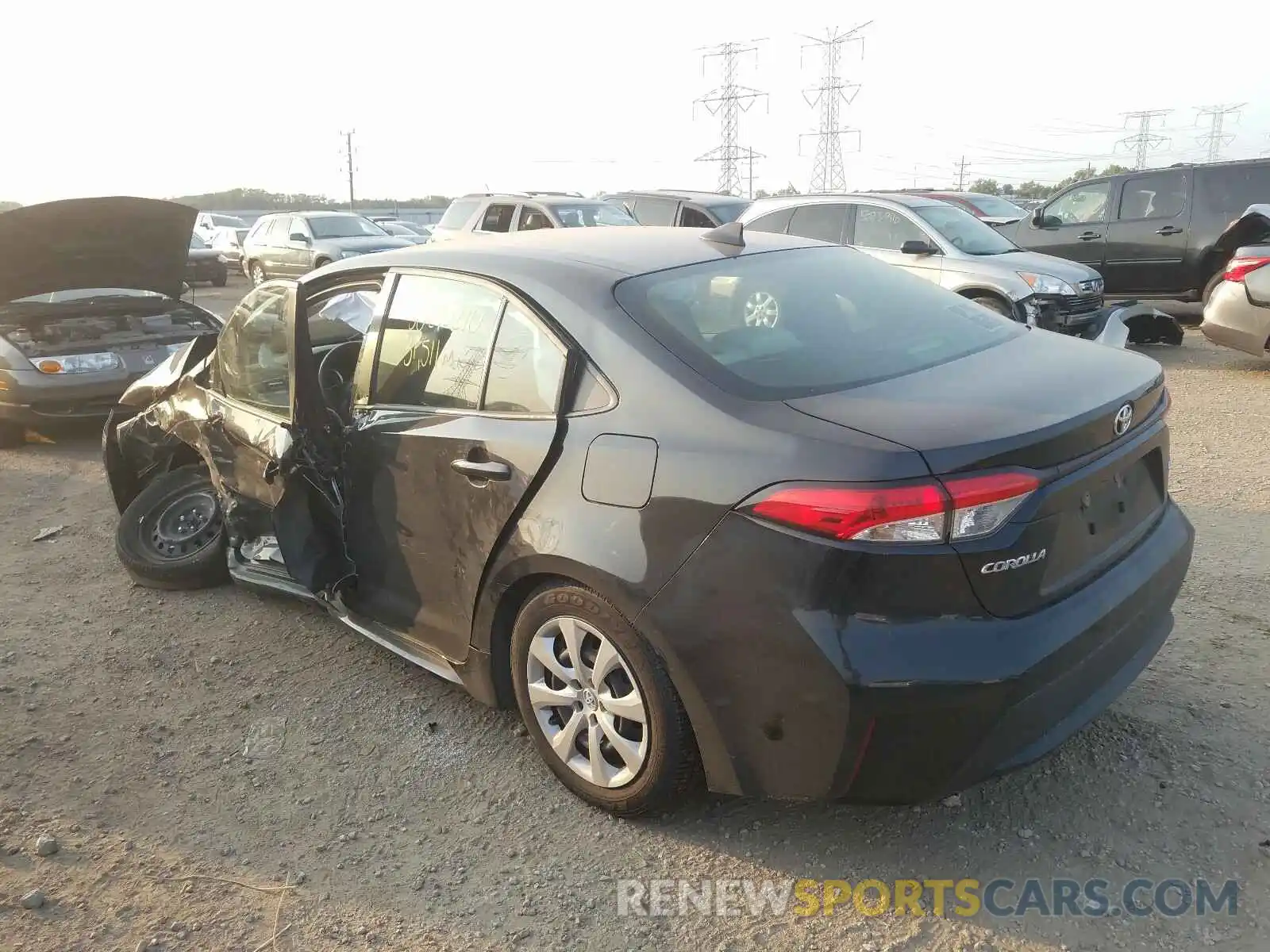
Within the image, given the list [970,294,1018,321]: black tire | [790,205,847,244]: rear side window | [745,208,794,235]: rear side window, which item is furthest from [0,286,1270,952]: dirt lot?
[745,208,794,235]: rear side window

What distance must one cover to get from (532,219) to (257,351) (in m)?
9.18

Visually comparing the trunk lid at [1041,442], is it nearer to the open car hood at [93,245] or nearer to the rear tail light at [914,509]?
the rear tail light at [914,509]

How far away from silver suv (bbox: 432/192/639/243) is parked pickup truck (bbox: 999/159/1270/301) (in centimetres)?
549

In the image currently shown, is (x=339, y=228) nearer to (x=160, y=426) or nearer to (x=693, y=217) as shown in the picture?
(x=693, y=217)

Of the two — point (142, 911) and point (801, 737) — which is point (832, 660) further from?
point (142, 911)

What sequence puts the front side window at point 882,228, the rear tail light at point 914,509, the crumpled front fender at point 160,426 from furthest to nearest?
the front side window at point 882,228 < the crumpled front fender at point 160,426 < the rear tail light at point 914,509

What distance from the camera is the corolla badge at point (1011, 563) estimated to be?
7.41 ft

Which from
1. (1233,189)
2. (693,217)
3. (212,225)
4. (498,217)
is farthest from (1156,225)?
(212,225)

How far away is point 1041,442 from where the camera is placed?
2.34m

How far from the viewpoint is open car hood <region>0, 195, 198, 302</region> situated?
673 cm

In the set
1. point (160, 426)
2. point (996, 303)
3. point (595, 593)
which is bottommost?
point (160, 426)

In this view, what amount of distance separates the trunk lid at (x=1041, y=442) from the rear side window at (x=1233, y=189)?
377 inches

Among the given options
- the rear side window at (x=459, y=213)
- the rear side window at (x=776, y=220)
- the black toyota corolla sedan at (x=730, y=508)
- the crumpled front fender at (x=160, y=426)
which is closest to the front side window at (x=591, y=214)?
the rear side window at (x=459, y=213)

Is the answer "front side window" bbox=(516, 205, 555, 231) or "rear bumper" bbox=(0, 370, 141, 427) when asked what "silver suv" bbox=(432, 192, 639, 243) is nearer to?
"front side window" bbox=(516, 205, 555, 231)
